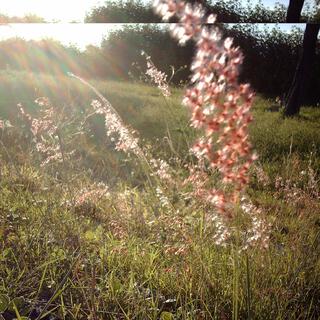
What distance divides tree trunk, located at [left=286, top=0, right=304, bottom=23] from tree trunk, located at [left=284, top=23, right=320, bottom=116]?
1.26 feet

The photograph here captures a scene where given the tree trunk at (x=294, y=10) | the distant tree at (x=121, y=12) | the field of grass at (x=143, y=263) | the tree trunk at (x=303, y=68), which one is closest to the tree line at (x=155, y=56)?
the distant tree at (x=121, y=12)

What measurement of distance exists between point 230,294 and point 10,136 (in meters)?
5.42

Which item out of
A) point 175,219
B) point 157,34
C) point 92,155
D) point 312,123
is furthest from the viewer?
point 157,34

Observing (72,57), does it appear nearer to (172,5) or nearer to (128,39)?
(128,39)

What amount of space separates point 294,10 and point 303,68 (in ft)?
4.19

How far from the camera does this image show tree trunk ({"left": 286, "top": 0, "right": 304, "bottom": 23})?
32.8 ft

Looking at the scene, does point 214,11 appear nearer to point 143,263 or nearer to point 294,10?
point 294,10

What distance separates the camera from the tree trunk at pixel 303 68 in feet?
35.2

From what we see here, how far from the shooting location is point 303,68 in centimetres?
1087

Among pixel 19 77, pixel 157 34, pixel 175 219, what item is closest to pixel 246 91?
pixel 175 219

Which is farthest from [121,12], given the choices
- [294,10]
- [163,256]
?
[163,256]

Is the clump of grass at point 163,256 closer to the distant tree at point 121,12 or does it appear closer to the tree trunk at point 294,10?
the tree trunk at point 294,10

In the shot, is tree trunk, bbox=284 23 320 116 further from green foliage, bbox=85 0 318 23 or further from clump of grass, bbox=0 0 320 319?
clump of grass, bbox=0 0 320 319

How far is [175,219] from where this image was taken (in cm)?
280
